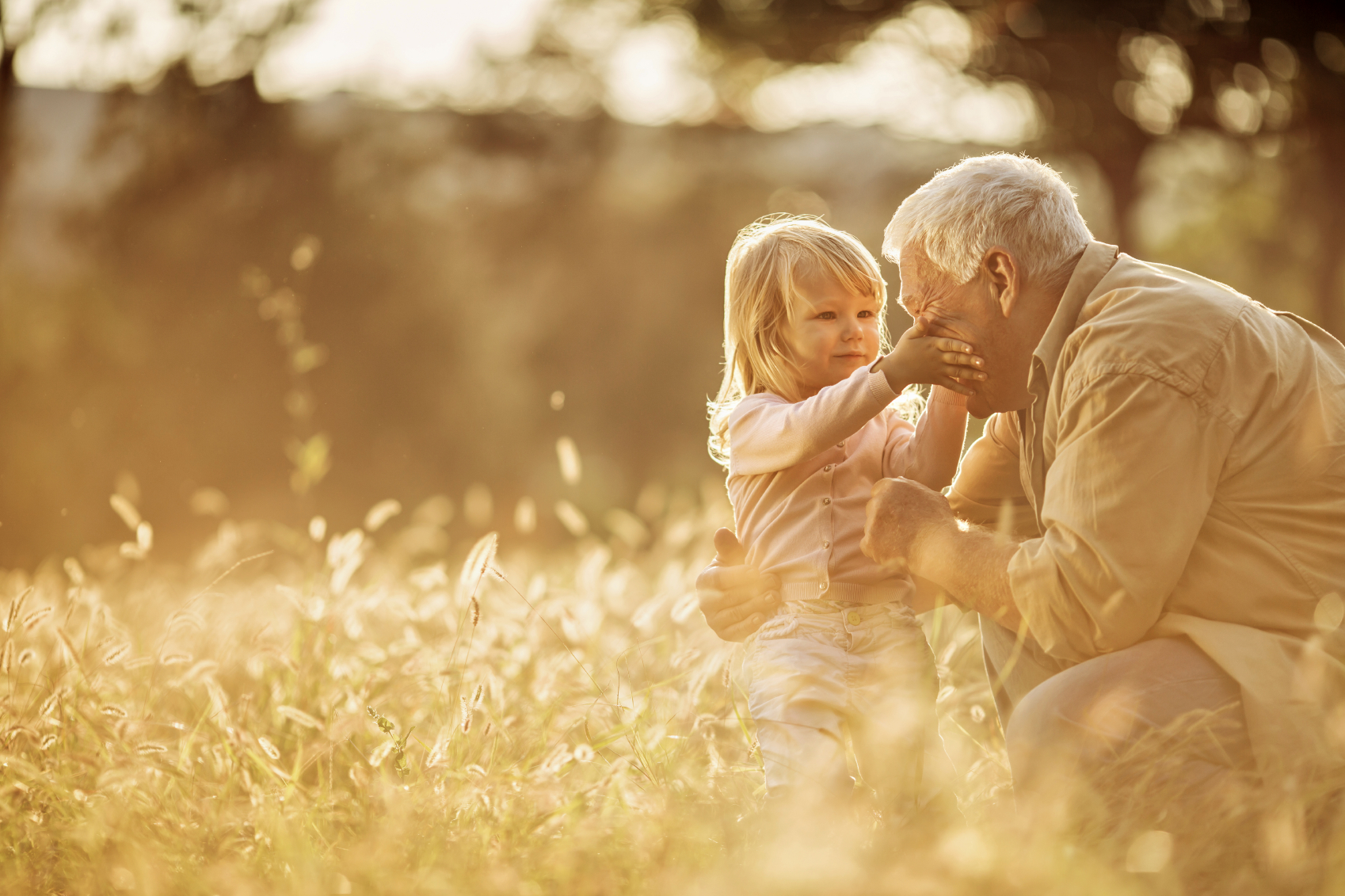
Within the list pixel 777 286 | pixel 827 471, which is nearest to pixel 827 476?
pixel 827 471

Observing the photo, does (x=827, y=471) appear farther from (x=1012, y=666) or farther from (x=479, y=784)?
(x=479, y=784)

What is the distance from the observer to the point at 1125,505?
2498 millimetres

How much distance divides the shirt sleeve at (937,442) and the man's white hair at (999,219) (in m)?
0.34

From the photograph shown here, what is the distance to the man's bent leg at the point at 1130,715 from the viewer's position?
2.53 m

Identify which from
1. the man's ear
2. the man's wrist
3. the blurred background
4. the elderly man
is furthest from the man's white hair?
the blurred background

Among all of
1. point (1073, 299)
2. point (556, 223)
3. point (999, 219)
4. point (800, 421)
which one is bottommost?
point (556, 223)

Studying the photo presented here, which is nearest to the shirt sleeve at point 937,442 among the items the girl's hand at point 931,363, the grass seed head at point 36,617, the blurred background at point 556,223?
the girl's hand at point 931,363

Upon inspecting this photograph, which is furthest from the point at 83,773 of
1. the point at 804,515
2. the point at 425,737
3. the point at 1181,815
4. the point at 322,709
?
the point at 1181,815

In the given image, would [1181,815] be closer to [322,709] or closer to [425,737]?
[425,737]

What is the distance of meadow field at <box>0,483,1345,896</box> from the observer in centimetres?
214

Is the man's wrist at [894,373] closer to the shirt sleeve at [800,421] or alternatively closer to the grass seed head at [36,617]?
the shirt sleeve at [800,421]

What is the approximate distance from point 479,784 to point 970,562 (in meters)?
1.37

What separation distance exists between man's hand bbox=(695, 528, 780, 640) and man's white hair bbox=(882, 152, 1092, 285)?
39.7 inches

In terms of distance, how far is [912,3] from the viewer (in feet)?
40.8
